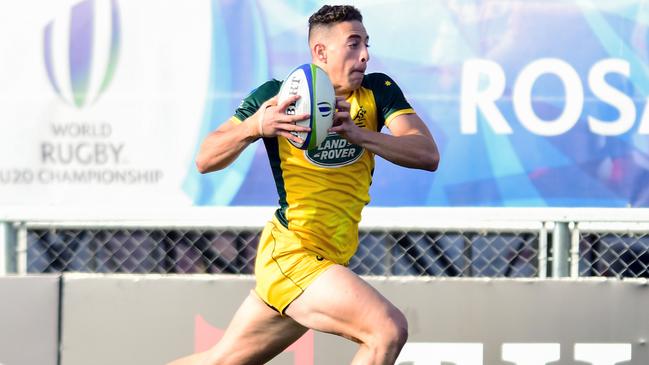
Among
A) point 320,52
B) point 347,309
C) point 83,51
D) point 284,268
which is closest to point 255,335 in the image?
point 284,268

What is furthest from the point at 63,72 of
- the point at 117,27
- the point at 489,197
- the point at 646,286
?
the point at 646,286

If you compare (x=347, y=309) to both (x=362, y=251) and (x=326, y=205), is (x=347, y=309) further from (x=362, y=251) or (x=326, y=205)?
(x=362, y=251)

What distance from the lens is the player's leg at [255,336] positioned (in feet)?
15.0

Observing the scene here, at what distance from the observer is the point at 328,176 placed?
4.52 m

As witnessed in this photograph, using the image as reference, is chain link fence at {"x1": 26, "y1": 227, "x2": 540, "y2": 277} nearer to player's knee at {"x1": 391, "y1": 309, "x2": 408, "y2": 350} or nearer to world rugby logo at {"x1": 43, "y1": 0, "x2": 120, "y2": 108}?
world rugby logo at {"x1": 43, "y1": 0, "x2": 120, "y2": 108}

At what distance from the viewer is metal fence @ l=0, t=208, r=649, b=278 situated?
624cm

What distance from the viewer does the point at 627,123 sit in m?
6.41

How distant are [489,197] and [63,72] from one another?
256 cm

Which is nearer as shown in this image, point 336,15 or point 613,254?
point 336,15

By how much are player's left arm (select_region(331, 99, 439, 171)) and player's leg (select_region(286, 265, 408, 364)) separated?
0.50 m

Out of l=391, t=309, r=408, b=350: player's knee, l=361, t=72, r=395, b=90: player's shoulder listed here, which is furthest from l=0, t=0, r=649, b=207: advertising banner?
l=391, t=309, r=408, b=350: player's knee

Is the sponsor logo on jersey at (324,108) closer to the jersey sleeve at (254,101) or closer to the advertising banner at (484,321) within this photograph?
the jersey sleeve at (254,101)

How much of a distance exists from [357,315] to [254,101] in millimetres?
942

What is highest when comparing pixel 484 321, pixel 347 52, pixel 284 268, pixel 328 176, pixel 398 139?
pixel 347 52
